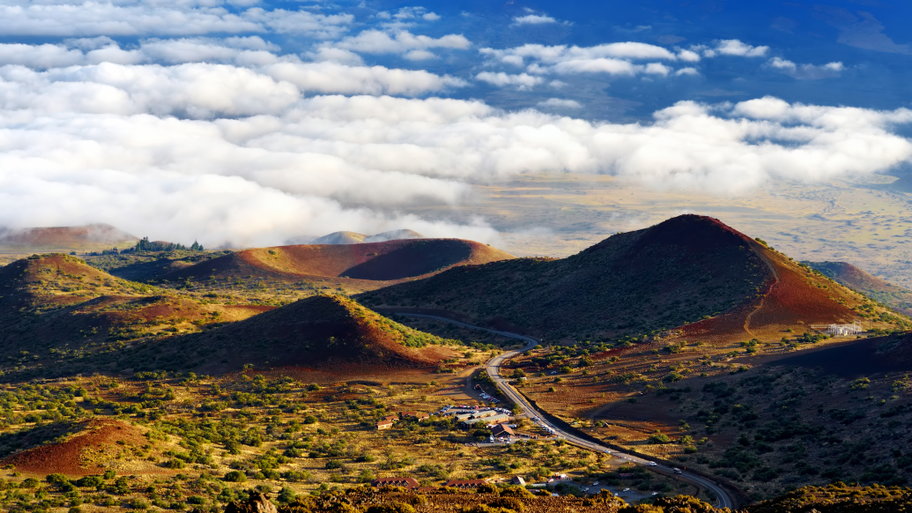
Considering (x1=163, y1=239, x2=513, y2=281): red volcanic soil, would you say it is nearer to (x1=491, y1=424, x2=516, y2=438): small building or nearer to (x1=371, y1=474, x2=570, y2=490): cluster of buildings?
(x1=491, y1=424, x2=516, y2=438): small building

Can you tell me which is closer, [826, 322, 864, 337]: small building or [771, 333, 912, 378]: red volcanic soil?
[771, 333, 912, 378]: red volcanic soil

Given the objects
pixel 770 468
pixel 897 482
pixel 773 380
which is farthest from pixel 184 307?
pixel 897 482

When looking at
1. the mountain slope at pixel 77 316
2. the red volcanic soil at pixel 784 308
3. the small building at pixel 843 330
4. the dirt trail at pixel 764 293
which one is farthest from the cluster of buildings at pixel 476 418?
the mountain slope at pixel 77 316

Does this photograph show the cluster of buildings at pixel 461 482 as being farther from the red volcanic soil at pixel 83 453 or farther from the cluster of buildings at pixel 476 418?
the red volcanic soil at pixel 83 453

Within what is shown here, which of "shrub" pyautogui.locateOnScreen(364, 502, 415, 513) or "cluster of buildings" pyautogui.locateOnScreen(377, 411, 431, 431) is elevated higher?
"shrub" pyautogui.locateOnScreen(364, 502, 415, 513)

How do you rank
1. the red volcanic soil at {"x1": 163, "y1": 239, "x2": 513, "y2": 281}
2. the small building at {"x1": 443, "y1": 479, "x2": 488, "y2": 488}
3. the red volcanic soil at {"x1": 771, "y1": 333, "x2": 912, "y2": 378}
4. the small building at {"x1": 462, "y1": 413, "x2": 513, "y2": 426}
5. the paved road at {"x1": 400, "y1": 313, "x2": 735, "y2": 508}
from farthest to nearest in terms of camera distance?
the red volcanic soil at {"x1": 163, "y1": 239, "x2": 513, "y2": 281} → the red volcanic soil at {"x1": 771, "y1": 333, "x2": 912, "y2": 378} → the small building at {"x1": 462, "y1": 413, "x2": 513, "y2": 426} → the paved road at {"x1": 400, "y1": 313, "x2": 735, "y2": 508} → the small building at {"x1": 443, "y1": 479, "x2": 488, "y2": 488}

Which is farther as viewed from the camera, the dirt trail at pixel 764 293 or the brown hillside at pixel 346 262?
the brown hillside at pixel 346 262

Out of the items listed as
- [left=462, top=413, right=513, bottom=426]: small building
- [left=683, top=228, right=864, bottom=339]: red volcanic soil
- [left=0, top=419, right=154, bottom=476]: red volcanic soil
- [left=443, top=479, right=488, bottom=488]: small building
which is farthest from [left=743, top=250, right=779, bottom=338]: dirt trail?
[left=0, top=419, right=154, bottom=476]: red volcanic soil
